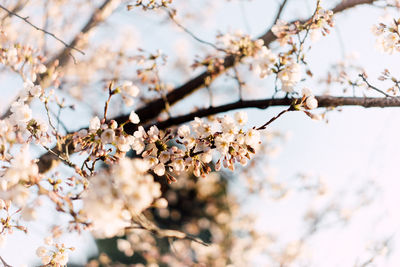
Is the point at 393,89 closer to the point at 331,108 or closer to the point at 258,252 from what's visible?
the point at 331,108

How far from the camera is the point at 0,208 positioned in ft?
5.58

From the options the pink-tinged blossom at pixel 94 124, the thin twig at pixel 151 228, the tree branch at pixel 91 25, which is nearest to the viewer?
the thin twig at pixel 151 228

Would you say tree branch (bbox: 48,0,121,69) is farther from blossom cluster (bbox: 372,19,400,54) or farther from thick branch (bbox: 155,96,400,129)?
blossom cluster (bbox: 372,19,400,54)

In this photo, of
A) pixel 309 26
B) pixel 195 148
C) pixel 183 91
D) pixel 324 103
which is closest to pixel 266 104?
pixel 324 103

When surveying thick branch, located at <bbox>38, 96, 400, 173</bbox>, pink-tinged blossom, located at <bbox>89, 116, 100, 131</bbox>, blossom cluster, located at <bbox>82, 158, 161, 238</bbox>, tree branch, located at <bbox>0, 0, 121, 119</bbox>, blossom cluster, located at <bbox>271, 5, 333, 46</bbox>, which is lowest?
blossom cluster, located at <bbox>82, 158, 161, 238</bbox>

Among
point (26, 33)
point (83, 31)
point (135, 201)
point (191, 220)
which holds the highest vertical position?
point (191, 220)

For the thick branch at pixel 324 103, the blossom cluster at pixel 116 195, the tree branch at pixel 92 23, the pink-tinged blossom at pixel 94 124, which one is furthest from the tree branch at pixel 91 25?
the blossom cluster at pixel 116 195

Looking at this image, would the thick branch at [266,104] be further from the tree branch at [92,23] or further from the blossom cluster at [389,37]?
the tree branch at [92,23]

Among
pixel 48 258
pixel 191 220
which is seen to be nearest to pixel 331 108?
pixel 48 258

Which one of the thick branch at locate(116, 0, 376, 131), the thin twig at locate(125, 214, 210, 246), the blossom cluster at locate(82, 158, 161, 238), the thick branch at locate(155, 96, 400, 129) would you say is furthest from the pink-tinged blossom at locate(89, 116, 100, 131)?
the thick branch at locate(116, 0, 376, 131)

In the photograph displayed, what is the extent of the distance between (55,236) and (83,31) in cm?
223

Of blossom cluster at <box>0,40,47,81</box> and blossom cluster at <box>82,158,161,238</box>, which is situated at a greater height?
blossom cluster at <box>0,40,47,81</box>

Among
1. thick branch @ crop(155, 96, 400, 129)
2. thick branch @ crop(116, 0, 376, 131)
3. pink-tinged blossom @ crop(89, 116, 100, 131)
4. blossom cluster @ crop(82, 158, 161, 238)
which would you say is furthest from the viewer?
thick branch @ crop(116, 0, 376, 131)

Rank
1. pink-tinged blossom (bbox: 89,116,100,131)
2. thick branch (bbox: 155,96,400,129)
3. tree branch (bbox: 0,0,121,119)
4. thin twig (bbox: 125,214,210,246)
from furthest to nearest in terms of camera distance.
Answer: tree branch (bbox: 0,0,121,119) < thick branch (bbox: 155,96,400,129) < pink-tinged blossom (bbox: 89,116,100,131) < thin twig (bbox: 125,214,210,246)
